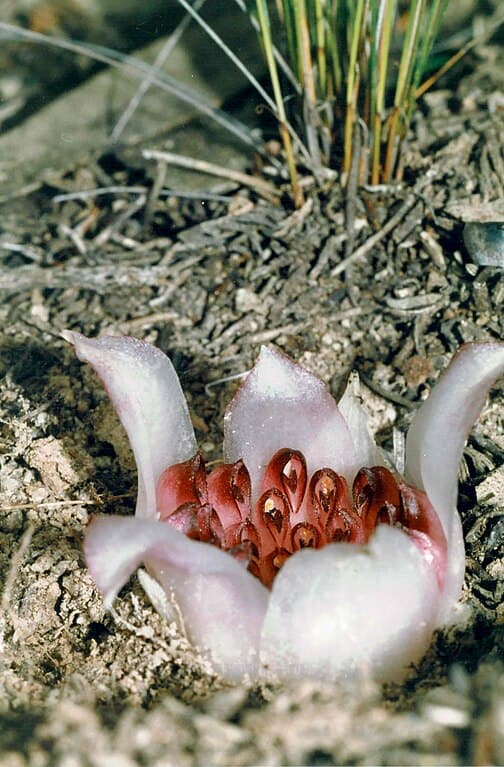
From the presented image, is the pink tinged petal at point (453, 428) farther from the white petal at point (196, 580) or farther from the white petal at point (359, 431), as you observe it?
the white petal at point (196, 580)

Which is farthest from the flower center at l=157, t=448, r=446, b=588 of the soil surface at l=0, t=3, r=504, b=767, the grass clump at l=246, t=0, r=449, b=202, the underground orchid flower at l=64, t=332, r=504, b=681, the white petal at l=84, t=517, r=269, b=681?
the grass clump at l=246, t=0, r=449, b=202

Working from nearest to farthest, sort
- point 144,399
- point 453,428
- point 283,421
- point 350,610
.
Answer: point 350,610 → point 453,428 → point 144,399 → point 283,421

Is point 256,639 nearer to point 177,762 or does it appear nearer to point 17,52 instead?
point 177,762

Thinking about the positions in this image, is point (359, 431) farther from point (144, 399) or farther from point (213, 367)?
point (213, 367)

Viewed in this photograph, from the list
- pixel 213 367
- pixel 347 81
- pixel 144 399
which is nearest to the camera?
pixel 144 399

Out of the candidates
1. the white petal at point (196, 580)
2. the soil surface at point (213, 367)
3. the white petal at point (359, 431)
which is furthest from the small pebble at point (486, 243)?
the white petal at point (196, 580)

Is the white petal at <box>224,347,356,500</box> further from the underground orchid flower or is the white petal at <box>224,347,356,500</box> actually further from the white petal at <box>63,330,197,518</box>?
the white petal at <box>63,330,197,518</box>

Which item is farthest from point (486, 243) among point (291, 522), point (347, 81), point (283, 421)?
point (291, 522)
